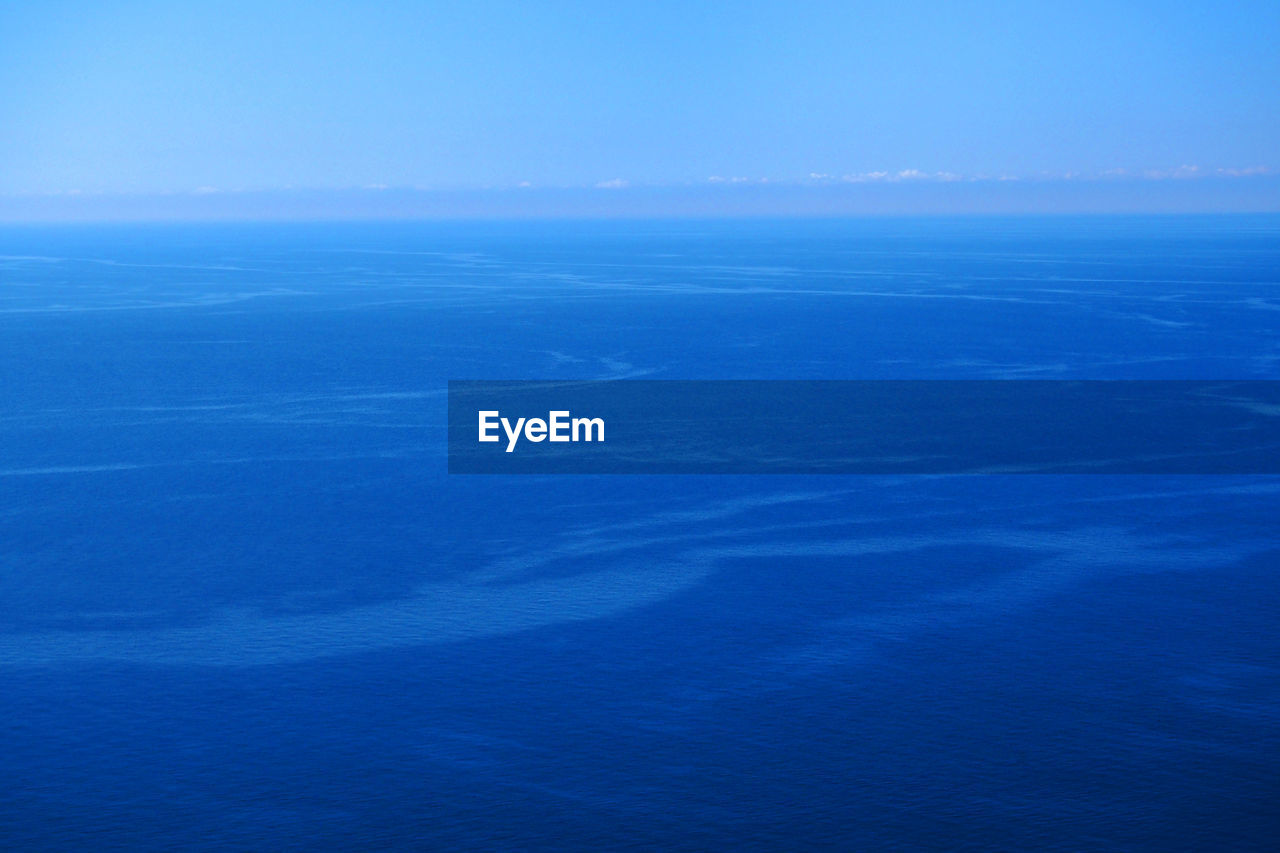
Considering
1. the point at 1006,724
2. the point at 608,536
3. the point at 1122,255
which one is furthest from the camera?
the point at 1122,255

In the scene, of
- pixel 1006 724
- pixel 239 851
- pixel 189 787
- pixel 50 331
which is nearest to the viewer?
pixel 239 851

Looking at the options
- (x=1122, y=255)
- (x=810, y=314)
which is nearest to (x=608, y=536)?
(x=810, y=314)

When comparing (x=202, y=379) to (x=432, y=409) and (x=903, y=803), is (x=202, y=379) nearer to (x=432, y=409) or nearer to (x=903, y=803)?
(x=432, y=409)

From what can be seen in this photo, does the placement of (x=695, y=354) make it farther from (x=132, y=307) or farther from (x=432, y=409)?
(x=132, y=307)

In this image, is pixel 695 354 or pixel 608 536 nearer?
pixel 608 536

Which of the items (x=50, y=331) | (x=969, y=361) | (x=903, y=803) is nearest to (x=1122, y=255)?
(x=969, y=361)

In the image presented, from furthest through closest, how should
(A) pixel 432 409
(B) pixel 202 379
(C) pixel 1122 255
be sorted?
(C) pixel 1122 255 → (B) pixel 202 379 → (A) pixel 432 409

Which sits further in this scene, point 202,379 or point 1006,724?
point 202,379
